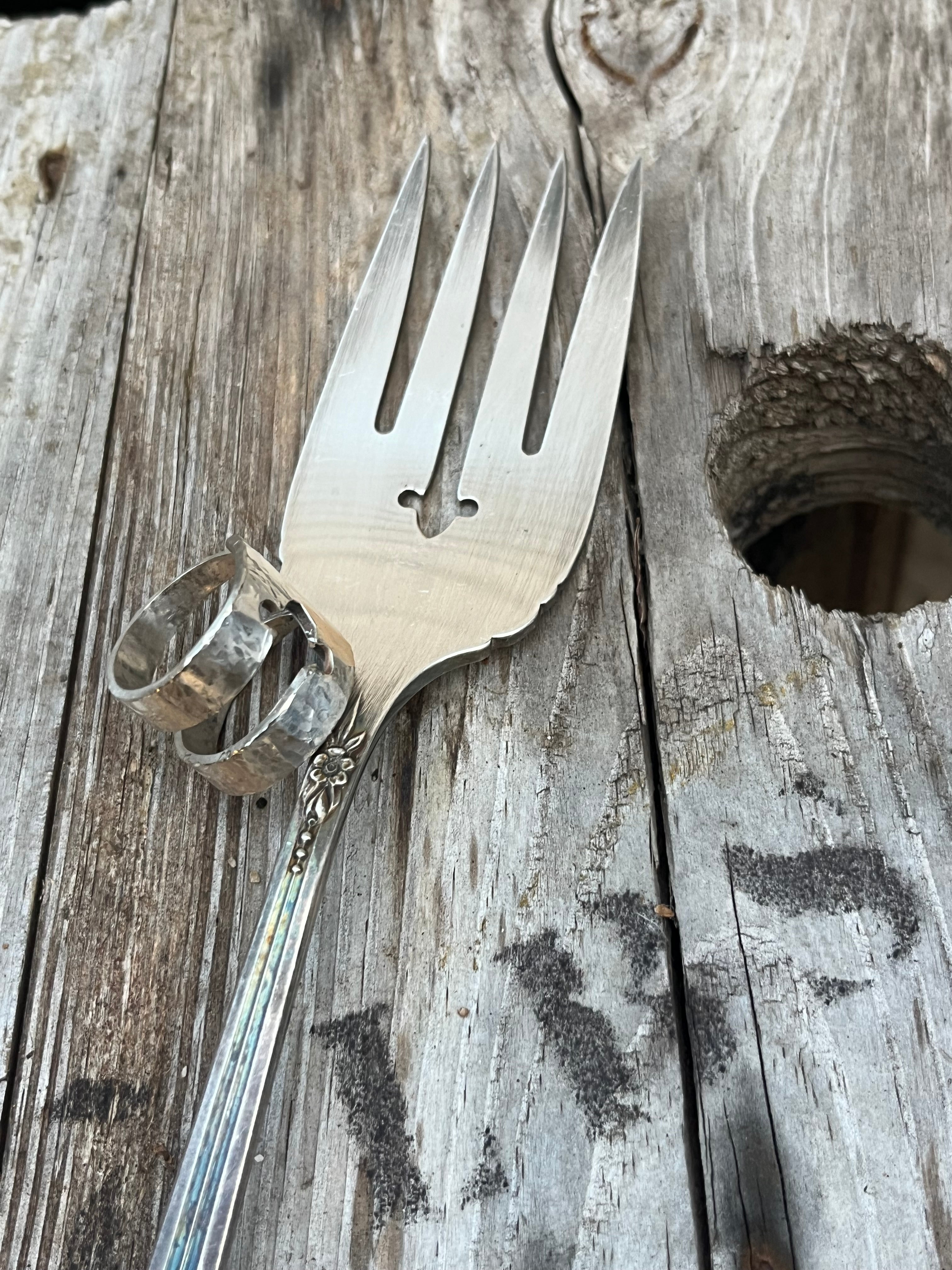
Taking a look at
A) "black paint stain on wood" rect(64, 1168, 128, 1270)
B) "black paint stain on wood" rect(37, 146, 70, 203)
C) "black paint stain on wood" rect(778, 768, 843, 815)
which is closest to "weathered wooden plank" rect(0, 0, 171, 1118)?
"black paint stain on wood" rect(37, 146, 70, 203)

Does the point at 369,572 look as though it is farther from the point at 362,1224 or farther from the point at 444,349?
the point at 362,1224

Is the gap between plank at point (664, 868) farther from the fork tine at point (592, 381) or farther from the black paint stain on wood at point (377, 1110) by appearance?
the black paint stain on wood at point (377, 1110)

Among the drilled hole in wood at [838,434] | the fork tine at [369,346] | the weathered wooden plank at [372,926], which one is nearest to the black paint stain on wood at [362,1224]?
the weathered wooden plank at [372,926]

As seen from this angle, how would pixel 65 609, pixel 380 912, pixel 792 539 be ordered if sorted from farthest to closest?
1. pixel 792 539
2. pixel 65 609
3. pixel 380 912

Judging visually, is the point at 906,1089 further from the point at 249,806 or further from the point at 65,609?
the point at 65,609

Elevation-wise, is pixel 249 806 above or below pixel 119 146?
below

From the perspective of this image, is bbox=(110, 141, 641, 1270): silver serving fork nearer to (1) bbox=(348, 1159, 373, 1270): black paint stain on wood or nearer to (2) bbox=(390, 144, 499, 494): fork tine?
(2) bbox=(390, 144, 499, 494): fork tine

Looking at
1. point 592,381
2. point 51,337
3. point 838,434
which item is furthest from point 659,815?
point 51,337

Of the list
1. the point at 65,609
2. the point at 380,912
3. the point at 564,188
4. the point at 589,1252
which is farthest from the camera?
the point at 564,188

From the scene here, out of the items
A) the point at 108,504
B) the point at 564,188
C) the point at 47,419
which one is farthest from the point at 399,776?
the point at 564,188
